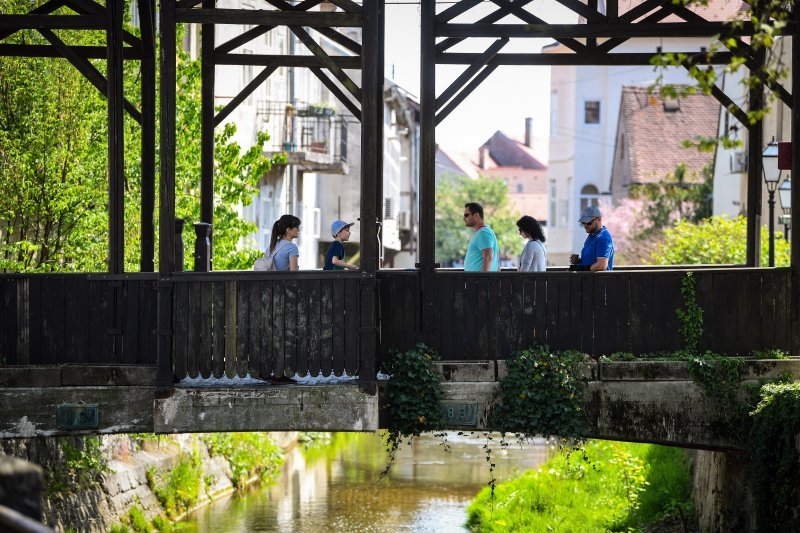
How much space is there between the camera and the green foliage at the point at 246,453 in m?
24.0

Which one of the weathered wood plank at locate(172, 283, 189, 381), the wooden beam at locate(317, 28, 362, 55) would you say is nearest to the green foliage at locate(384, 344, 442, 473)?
the weathered wood plank at locate(172, 283, 189, 381)

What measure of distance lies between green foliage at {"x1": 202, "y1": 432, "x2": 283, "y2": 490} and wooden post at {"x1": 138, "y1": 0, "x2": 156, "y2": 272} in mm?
7671

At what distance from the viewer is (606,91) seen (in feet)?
205

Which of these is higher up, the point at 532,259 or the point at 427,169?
the point at 427,169

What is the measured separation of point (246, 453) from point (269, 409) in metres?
12.6

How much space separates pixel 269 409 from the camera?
501 inches

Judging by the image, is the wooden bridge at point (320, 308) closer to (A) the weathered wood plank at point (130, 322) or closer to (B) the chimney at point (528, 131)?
(A) the weathered wood plank at point (130, 322)

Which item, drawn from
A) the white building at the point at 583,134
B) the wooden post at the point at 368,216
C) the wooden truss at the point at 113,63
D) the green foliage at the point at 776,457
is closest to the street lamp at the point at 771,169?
the green foliage at the point at 776,457

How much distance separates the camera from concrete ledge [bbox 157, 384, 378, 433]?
499 inches

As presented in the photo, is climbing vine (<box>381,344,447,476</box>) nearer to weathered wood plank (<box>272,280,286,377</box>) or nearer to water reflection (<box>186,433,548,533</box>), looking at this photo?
weathered wood plank (<box>272,280,286,377</box>)

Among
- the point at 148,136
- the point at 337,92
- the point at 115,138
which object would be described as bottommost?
the point at 115,138

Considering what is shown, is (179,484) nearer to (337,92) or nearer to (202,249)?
(337,92)

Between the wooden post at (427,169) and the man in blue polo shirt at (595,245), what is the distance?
5.26ft

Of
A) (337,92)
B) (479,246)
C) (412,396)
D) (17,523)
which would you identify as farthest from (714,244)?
(17,523)
